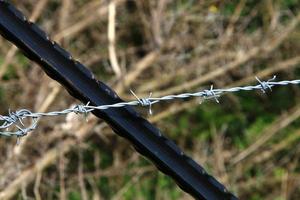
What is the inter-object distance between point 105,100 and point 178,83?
3844 millimetres

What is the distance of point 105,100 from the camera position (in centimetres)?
262

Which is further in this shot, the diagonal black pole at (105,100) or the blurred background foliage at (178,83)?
the blurred background foliage at (178,83)

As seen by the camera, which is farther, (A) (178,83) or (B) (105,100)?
(A) (178,83)

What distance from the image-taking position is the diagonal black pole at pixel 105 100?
8.22 ft

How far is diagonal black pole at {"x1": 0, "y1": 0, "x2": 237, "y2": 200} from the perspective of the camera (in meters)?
2.51

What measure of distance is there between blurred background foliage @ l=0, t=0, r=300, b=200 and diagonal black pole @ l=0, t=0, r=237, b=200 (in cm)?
288

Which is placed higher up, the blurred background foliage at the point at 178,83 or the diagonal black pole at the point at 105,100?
the blurred background foliage at the point at 178,83

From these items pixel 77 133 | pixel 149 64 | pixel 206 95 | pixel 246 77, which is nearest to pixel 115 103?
pixel 206 95

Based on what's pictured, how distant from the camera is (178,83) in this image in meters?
6.45

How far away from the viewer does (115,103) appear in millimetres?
2611

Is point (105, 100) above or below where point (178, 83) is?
below

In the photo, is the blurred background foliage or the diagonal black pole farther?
the blurred background foliage

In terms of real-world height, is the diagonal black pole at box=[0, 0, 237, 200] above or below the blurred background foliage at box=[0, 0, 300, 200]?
below

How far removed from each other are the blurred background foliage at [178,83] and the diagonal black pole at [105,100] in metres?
2.88
